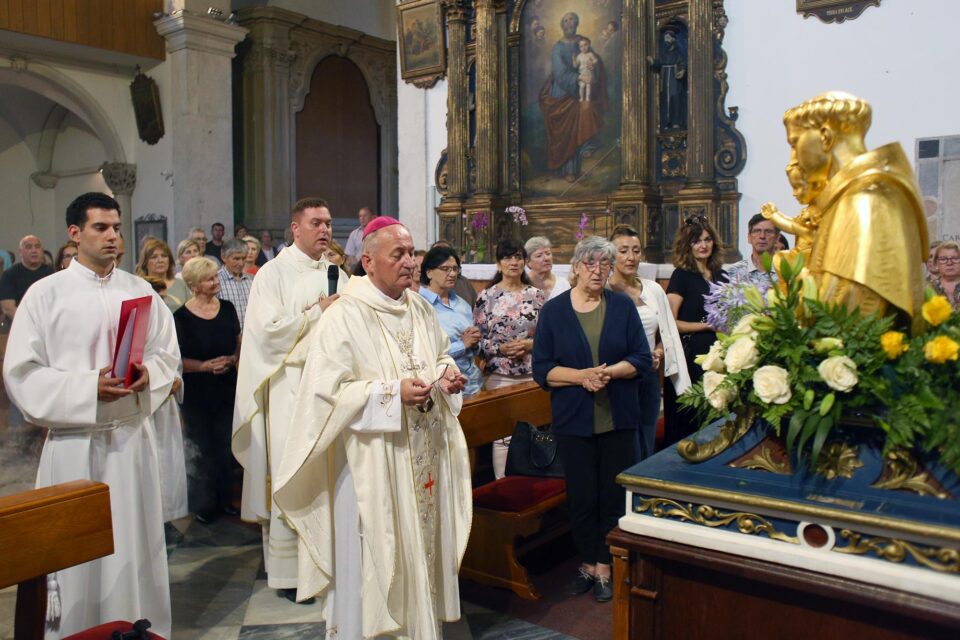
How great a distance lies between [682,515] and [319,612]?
2.39 m

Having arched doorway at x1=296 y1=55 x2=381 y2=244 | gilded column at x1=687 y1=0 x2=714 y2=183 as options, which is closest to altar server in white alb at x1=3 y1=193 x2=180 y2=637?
gilded column at x1=687 y1=0 x2=714 y2=183

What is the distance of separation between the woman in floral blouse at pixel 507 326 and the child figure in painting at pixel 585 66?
4.47 m

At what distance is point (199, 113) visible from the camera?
12.4 m

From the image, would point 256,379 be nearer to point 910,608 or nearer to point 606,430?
point 606,430

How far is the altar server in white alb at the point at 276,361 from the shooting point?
13.4ft

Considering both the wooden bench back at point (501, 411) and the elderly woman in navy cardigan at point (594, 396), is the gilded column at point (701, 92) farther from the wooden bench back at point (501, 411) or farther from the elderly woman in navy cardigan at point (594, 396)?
the elderly woman in navy cardigan at point (594, 396)

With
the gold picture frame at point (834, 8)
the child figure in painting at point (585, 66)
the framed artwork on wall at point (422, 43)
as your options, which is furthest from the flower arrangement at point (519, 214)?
the gold picture frame at point (834, 8)

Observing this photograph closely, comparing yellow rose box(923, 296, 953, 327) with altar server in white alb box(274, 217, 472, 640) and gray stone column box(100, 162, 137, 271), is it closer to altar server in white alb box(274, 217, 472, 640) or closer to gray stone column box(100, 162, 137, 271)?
altar server in white alb box(274, 217, 472, 640)

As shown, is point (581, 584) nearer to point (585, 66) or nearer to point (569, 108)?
point (569, 108)

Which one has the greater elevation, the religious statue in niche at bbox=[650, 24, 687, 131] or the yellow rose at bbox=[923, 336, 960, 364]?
the religious statue in niche at bbox=[650, 24, 687, 131]

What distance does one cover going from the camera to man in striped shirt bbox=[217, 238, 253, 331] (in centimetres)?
636

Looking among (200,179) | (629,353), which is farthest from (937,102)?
(200,179)

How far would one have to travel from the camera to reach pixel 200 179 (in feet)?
41.1

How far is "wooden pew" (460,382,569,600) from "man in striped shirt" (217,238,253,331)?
2.61 metres
